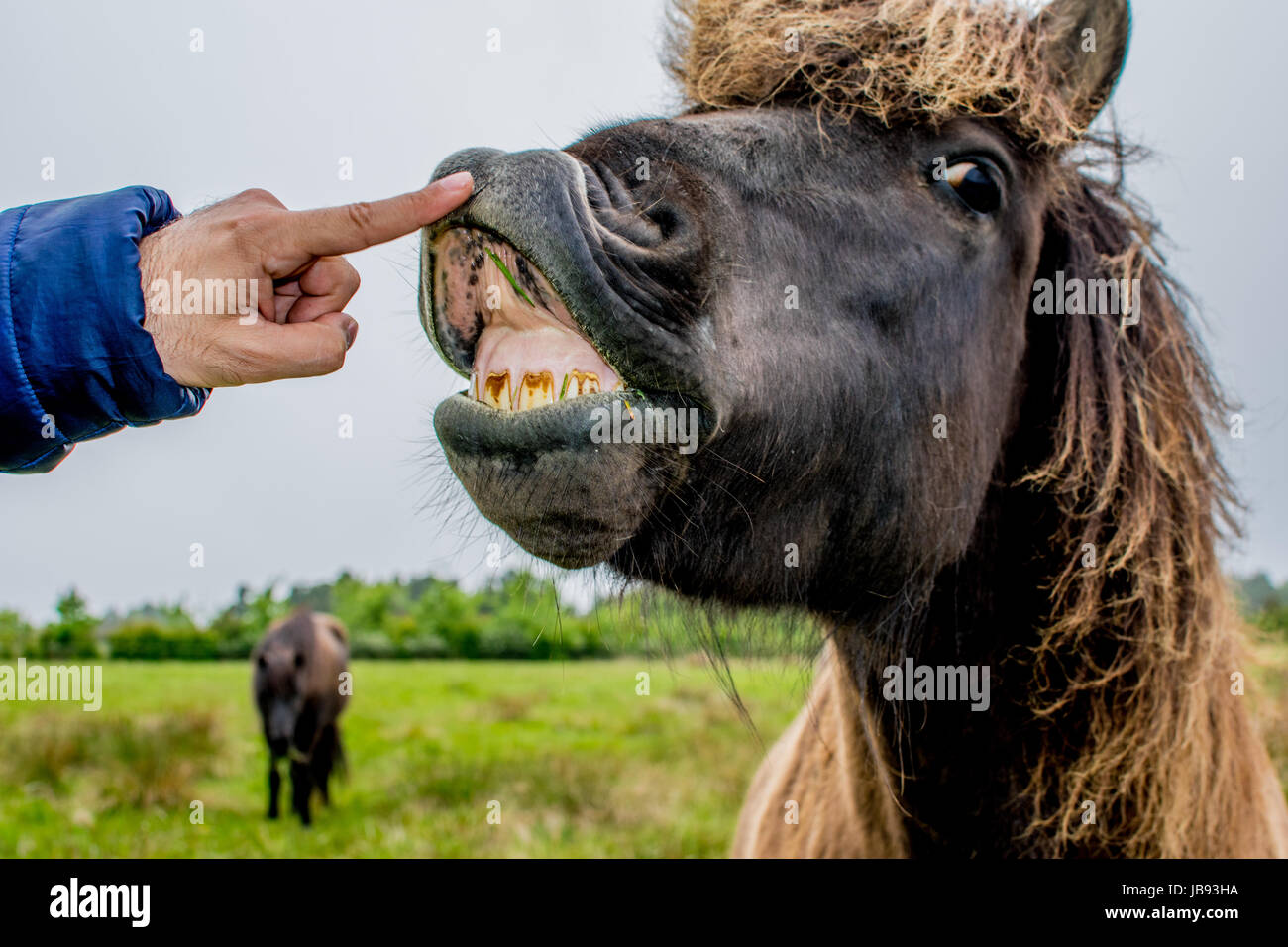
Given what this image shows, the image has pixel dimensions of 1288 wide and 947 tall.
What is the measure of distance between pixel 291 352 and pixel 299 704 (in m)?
10.9

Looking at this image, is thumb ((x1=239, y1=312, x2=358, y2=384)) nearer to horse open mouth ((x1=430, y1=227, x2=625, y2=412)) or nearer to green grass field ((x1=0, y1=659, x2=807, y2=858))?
horse open mouth ((x1=430, y1=227, x2=625, y2=412))

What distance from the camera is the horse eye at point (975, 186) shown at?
2.39 m

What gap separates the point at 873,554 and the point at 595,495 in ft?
3.15

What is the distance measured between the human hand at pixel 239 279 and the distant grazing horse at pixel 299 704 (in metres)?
10.1

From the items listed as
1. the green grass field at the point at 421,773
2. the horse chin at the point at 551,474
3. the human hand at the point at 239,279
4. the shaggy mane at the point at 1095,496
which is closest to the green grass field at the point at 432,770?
the green grass field at the point at 421,773

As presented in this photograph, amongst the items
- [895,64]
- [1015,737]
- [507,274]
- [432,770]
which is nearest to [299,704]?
[432,770]

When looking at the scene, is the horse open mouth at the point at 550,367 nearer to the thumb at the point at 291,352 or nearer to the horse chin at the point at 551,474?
the horse chin at the point at 551,474

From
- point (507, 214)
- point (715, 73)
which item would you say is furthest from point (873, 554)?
point (715, 73)

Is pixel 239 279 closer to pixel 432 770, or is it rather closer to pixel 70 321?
pixel 70 321

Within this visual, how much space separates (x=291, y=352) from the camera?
207cm

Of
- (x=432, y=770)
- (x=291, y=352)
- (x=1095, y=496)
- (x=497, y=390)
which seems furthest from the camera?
(x=432, y=770)

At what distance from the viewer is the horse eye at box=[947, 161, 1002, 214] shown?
239 centimetres

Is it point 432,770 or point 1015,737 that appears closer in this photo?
point 1015,737
